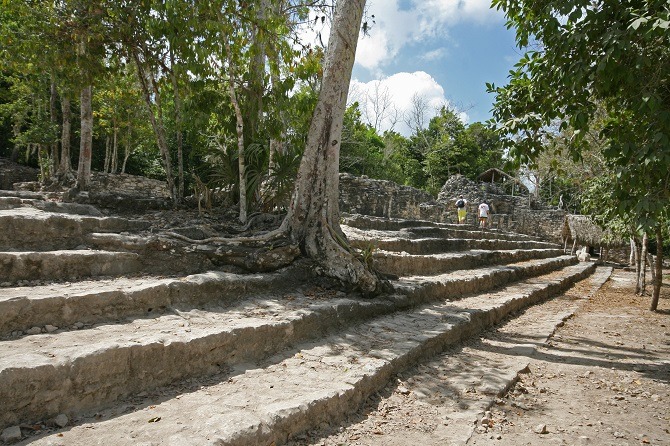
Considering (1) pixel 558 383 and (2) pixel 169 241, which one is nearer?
(1) pixel 558 383

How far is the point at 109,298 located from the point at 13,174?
17039 mm

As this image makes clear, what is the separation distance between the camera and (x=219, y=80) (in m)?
5.95

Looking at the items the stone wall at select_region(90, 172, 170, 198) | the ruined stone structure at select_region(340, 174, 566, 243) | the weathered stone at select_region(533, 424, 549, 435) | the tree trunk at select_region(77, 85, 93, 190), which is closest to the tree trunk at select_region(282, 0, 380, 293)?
the weathered stone at select_region(533, 424, 549, 435)

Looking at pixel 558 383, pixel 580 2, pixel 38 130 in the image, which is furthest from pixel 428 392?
pixel 38 130

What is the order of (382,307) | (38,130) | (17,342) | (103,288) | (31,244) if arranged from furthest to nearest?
1. (38,130)
2. (382,307)
3. (31,244)
4. (103,288)
5. (17,342)

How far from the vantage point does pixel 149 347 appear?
2.46 metres

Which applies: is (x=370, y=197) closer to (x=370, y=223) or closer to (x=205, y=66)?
(x=370, y=223)

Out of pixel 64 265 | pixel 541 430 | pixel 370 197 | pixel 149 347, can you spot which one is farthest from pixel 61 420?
pixel 370 197

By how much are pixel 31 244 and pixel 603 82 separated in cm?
500

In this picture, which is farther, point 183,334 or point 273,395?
point 183,334

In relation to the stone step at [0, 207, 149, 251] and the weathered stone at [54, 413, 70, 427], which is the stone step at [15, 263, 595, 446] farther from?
the stone step at [0, 207, 149, 251]

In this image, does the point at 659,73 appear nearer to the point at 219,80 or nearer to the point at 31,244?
the point at 219,80

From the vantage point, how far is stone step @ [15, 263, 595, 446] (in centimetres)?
201

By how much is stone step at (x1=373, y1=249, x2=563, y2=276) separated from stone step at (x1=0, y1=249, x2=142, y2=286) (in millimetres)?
2965
